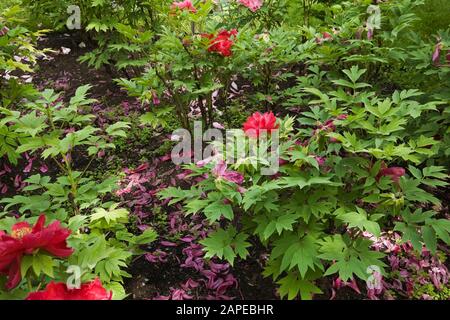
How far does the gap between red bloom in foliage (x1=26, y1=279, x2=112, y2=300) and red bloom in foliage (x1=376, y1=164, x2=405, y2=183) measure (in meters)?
1.32

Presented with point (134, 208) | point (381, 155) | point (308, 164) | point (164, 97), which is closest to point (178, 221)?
point (134, 208)

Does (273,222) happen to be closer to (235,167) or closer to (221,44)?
(235,167)

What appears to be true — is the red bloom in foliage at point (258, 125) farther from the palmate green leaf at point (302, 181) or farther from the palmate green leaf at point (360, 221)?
the palmate green leaf at point (360, 221)

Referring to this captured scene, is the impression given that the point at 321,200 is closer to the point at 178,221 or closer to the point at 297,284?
the point at 297,284

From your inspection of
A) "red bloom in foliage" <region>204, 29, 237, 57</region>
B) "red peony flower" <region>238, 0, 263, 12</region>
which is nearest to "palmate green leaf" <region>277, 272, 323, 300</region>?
"red bloom in foliage" <region>204, 29, 237, 57</region>

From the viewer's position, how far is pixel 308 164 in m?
2.07

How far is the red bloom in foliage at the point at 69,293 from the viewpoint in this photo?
4.48ft

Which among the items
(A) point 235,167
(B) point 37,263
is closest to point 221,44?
(A) point 235,167

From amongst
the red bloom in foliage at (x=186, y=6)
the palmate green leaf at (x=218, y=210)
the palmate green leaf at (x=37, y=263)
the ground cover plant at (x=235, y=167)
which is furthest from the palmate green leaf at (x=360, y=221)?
the red bloom in foliage at (x=186, y=6)

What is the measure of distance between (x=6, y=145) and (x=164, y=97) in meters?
1.11

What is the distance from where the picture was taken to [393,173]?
2053 millimetres
